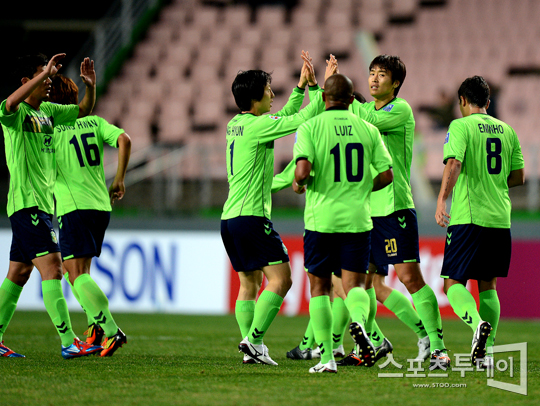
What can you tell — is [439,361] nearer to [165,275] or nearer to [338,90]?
[338,90]

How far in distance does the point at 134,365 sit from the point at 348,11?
48.4ft

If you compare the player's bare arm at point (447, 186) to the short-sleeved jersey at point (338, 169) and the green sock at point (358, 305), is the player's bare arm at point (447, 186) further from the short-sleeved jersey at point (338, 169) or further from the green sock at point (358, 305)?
the green sock at point (358, 305)

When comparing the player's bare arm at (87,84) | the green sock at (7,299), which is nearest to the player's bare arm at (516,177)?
the player's bare arm at (87,84)

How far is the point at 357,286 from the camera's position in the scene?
5.18 metres

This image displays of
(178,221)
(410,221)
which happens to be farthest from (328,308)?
(178,221)

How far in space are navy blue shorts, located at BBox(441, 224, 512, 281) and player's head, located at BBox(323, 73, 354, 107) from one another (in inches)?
52.0

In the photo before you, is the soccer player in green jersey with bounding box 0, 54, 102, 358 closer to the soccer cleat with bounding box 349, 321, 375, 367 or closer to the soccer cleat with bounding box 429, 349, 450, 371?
the soccer cleat with bounding box 349, 321, 375, 367

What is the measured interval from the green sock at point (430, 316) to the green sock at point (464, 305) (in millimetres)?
181

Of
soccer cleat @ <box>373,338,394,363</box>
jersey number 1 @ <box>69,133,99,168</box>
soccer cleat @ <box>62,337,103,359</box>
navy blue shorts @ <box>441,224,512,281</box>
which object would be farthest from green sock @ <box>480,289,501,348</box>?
jersey number 1 @ <box>69,133,99,168</box>

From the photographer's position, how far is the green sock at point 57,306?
5.91 metres

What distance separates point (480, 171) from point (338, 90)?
1323 millimetres

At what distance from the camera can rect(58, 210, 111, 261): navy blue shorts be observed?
6.32 m

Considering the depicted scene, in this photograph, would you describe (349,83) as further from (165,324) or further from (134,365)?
(165,324)

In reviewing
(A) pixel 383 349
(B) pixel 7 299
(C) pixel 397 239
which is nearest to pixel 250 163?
(C) pixel 397 239
